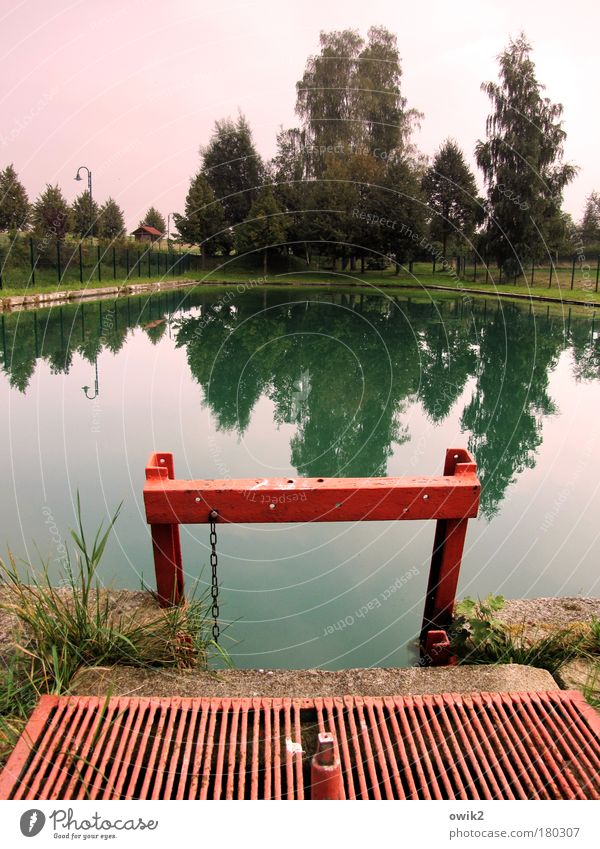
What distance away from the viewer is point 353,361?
1454cm

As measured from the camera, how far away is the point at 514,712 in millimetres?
2844

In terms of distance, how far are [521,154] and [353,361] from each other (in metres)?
19.9

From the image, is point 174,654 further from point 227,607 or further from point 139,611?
point 227,607

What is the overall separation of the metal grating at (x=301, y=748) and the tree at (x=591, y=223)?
131 feet

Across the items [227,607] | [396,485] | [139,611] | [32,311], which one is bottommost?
[227,607]

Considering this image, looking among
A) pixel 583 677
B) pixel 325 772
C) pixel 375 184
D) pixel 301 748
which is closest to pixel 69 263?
pixel 375 184

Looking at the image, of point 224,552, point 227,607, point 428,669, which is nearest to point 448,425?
point 224,552

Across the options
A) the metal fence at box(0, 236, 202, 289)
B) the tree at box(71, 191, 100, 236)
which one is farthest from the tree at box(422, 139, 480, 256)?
the tree at box(71, 191, 100, 236)

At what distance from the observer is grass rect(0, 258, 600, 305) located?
2880cm

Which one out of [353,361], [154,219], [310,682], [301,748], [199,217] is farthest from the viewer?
[154,219]

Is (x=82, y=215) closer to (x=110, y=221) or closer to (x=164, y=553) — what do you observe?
(x=110, y=221)

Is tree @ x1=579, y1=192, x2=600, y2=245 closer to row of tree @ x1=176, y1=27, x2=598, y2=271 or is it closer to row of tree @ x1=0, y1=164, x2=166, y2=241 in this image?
row of tree @ x1=176, y1=27, x2=598, y2=271

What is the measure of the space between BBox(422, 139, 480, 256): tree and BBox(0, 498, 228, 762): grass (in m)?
33.5

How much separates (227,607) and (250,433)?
4769 millimetres
